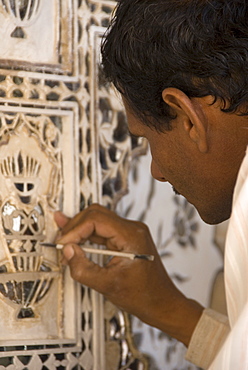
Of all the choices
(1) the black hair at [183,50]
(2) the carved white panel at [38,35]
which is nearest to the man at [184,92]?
(1) the black hair at [183,50]

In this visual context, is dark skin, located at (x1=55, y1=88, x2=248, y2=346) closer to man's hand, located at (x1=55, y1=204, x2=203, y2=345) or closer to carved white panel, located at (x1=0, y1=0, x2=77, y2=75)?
man's hand, located at (x1=55, y1=204, x2=203, y2=345)

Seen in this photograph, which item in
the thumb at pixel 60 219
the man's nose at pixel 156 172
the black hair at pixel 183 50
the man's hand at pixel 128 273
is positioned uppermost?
the black hair at pixel 183 50

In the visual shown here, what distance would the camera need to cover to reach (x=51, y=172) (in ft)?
4.83

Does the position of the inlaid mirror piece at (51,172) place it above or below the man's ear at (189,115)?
below

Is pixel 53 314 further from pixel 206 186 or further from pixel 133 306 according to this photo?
pixel 206 186

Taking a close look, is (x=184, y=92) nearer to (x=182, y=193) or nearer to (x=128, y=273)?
(x=182, y=193)

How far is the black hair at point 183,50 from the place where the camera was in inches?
42.8

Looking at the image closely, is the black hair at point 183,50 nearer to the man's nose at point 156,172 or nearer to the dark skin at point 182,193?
the dark skin at point 182,193

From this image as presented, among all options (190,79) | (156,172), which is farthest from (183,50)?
(156,172)

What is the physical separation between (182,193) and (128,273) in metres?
0.29

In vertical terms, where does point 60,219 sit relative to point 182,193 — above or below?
below

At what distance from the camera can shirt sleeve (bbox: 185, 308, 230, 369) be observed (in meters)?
1.54

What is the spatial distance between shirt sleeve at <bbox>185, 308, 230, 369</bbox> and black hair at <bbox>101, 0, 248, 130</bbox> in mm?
561

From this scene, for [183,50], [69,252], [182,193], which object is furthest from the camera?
[69,252]
